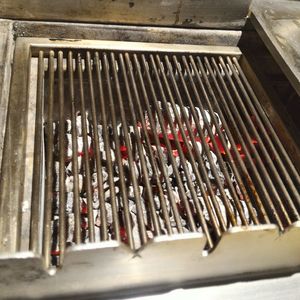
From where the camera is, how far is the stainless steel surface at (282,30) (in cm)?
141

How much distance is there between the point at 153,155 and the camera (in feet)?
4.31

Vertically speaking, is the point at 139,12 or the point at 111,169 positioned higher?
the point at 139,12

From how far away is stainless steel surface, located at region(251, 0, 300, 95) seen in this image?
1.41m

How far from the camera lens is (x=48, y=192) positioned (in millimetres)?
1140

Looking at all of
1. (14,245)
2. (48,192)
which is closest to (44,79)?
(48,192)

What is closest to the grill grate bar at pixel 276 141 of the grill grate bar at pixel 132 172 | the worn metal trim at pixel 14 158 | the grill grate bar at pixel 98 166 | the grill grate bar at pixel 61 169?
the grill grate bar at pixel 132 172

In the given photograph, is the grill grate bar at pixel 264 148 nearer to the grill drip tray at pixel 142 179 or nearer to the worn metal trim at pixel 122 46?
the grill drip tray at pixel 142 179

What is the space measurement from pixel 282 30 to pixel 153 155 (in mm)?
764

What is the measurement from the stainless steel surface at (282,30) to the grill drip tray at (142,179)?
176 mm

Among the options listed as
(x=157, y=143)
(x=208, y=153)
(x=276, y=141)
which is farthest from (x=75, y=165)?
(x=276, y=141)

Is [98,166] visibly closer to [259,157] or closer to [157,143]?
[157,143]

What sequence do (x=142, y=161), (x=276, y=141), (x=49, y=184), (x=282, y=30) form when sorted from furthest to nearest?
(x=282, y=30) < (x=276, y=141) < (x=142, y=161) < (x=49, y=184)

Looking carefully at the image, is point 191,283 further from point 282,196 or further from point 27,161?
point 27,161

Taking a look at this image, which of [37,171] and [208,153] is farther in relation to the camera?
[208,153]
